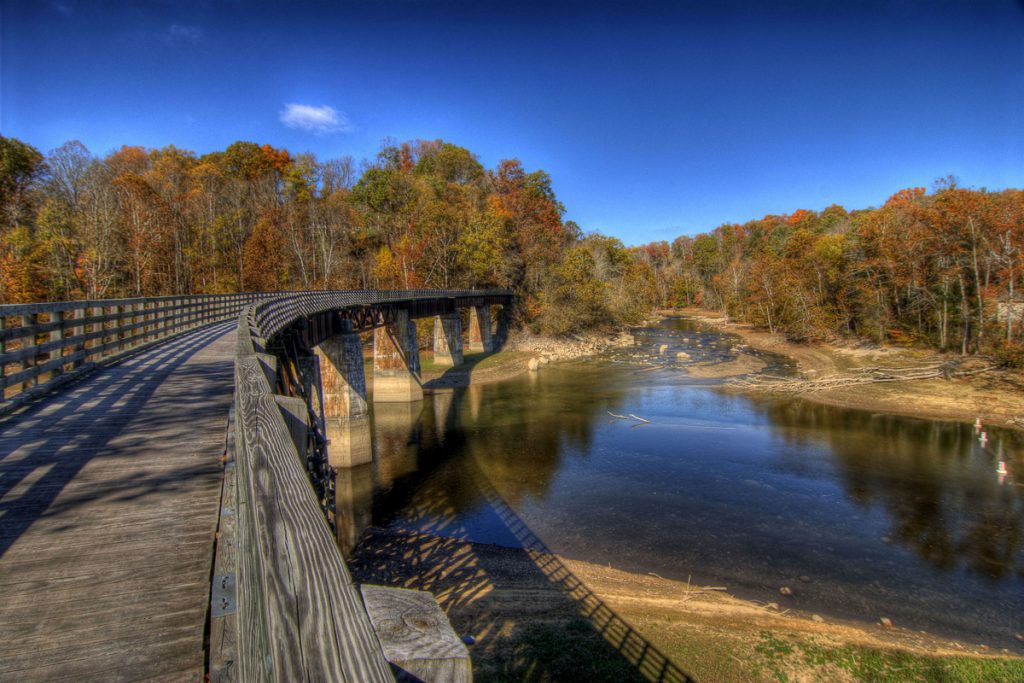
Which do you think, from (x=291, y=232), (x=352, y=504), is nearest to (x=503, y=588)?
(x=352, y=504)

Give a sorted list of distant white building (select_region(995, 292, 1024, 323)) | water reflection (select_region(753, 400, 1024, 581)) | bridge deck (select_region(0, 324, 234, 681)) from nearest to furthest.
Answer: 1. bridge deck (select_region(0, 324, 234, 681))
2. water reflection (select_region(753, 400, 1024, 581))
3. distant white building (select_region(995, 292, 1024, 323))

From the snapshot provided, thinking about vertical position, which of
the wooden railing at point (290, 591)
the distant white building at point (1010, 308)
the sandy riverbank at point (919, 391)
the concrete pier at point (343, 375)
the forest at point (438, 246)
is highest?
the forest at point (438, 246)

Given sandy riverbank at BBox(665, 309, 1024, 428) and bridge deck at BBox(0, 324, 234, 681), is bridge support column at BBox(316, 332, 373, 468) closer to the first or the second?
bridge deck at BBox(0, 324, 234, 681)

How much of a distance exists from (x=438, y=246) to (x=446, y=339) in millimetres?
15241

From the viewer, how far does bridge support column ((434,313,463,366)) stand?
42094mm

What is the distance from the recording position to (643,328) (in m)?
73.0

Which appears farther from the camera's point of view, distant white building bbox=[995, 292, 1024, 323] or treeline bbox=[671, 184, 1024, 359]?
treeline bbox=[671, 184, 1024, 359]

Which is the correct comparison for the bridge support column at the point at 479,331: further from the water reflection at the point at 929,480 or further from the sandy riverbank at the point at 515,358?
the water reflection at the point at 929,480

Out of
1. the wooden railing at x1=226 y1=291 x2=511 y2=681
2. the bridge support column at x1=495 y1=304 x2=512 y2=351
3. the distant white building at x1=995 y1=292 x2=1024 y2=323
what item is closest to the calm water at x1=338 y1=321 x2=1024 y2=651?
the wooden railing at x1=226 y1=291 x2=511 y2=681

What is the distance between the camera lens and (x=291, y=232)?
179ft

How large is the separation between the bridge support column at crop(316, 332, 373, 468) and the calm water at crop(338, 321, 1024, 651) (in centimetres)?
112

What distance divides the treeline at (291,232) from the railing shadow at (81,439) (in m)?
27.1

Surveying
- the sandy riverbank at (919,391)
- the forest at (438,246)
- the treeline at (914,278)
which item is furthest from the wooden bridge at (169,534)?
the treeline at (914,278)

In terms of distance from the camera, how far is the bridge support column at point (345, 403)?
21.4 metres
